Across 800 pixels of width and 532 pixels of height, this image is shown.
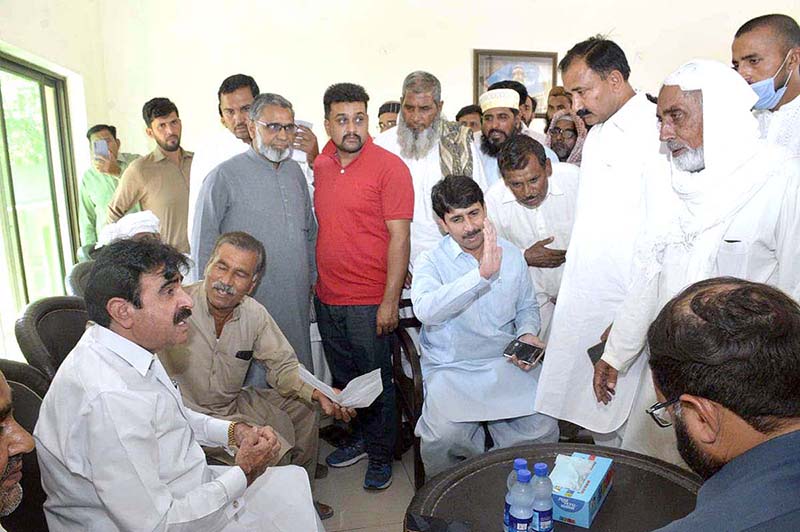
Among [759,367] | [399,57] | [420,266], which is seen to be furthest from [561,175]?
[399,57]

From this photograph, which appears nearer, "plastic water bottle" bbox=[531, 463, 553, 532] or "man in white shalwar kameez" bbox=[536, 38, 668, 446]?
"plastic water bottle" bbox=[531, 463, 553, 532]

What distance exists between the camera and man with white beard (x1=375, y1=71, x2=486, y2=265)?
3539 millimetres

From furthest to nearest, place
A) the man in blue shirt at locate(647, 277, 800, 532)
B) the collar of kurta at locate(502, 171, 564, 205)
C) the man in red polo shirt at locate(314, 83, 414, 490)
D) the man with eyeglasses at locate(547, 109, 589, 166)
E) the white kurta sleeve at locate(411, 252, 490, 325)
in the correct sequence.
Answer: the man with eyeglasses at locate(547, 109, 589, 166) → the collar of kurta at locate(502, 171, 564, 205) → the man in red polo shirt at locate(314, 83, 414, 490) → the white kurta sleeve at locate(411, 252, 490, 325) → the man in blue shirt at locate(647, 277, 800, 532)

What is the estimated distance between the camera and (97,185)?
4.76 m

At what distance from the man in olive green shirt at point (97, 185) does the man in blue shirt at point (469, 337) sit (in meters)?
3.16

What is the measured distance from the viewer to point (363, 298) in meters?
3.04

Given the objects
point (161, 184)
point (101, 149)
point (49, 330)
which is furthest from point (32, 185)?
point (49, 330)

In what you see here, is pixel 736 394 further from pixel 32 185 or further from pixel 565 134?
pixel 32 185

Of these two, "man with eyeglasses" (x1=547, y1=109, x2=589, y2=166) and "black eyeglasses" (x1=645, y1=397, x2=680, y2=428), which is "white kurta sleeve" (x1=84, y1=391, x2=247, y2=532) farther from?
"man with eyeglasses" (x1=547, y1=109, x2=589, y2=166)

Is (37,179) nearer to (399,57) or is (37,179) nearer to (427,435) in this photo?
(399,57)

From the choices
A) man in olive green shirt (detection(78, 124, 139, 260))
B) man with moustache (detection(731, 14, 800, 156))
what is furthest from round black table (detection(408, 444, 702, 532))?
man in olive green shirt (detection(78, 124, 139, 260))

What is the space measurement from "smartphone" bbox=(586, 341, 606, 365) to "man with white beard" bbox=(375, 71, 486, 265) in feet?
4.23

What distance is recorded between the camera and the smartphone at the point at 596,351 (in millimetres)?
2432

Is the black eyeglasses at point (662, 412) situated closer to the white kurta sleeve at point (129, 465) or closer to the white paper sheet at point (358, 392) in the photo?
the white kurta sleeve at point (129, 465)
